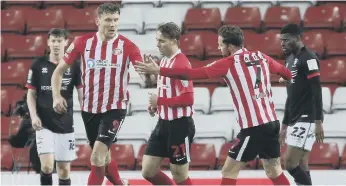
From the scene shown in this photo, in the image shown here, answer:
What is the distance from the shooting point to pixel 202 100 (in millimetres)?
10617

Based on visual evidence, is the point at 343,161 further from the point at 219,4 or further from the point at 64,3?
the point at 64,3

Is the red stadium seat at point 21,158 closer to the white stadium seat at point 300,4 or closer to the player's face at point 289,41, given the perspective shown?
the player's face at point 289,41

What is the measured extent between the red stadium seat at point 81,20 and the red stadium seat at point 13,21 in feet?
2.54

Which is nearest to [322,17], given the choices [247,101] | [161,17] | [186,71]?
[161,17]

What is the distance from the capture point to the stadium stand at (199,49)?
1010cm

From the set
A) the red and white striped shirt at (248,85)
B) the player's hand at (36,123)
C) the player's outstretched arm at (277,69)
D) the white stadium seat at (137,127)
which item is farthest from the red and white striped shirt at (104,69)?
the white stadium seat at (137,127)

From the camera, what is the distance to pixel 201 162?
994cm

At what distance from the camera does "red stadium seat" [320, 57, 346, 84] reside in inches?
437

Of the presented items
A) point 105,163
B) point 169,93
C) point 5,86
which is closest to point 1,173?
point 5,86

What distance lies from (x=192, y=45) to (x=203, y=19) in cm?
75

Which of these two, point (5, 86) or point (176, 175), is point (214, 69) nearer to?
point (176, 175)

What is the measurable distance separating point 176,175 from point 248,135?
87cm

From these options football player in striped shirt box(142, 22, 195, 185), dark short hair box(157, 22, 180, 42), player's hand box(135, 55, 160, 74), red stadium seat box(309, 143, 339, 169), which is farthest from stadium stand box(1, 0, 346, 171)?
player's hand box(135, 55, 160, 74)

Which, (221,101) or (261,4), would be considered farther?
(261,4)
